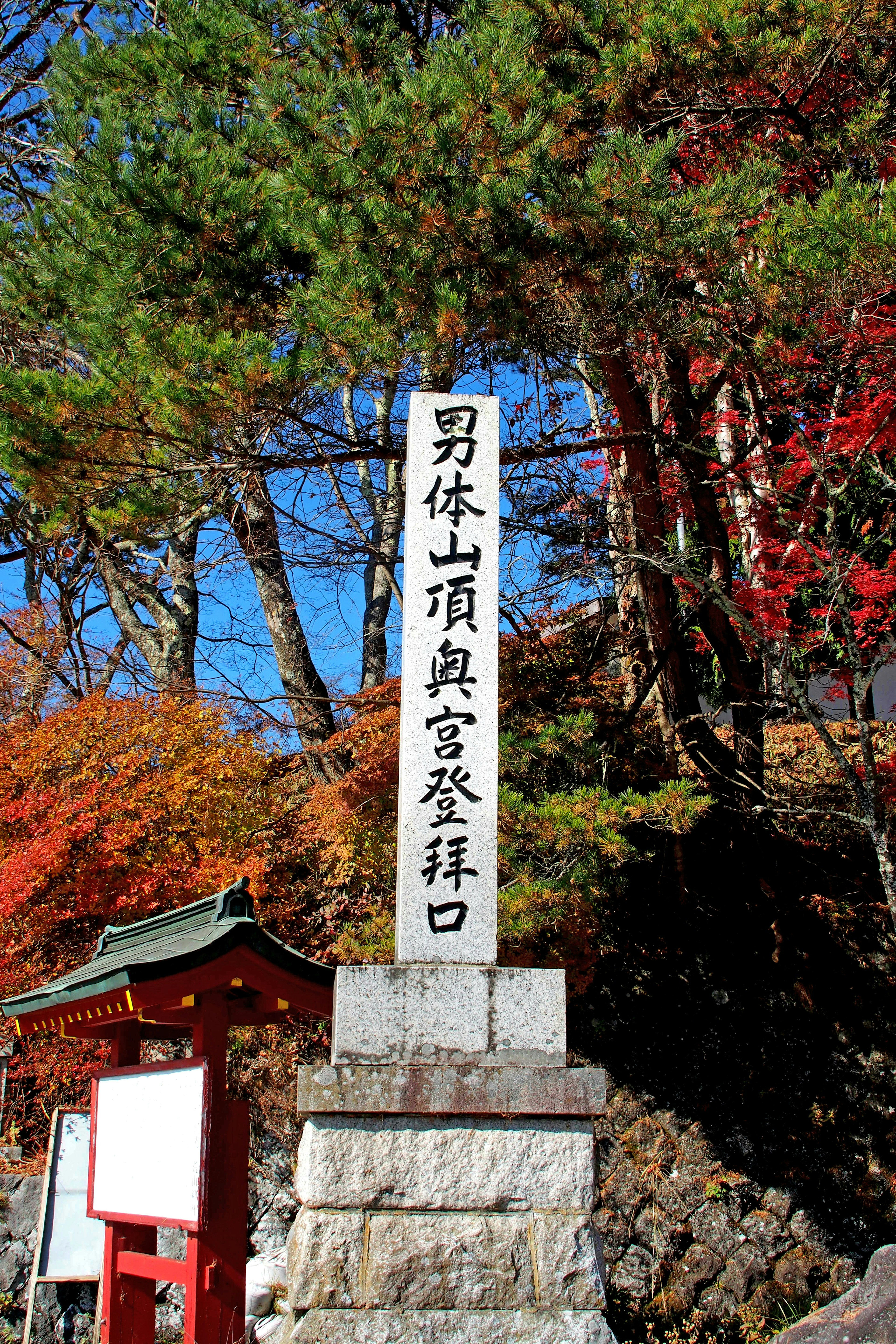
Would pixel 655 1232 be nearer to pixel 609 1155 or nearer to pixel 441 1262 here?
pixel 609 1155

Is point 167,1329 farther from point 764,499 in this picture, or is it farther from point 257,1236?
point 764,499

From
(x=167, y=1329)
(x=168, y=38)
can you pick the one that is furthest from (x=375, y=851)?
(x=168, y=38)

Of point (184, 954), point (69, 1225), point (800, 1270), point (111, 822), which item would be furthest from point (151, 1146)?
point (800, 1270)

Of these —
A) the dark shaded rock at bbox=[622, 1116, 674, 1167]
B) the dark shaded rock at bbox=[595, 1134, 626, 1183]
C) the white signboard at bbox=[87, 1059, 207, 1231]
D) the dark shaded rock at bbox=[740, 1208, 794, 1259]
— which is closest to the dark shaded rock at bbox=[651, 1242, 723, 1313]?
the dark shaded rock at bbox=[740, 1208, 794, 1259]

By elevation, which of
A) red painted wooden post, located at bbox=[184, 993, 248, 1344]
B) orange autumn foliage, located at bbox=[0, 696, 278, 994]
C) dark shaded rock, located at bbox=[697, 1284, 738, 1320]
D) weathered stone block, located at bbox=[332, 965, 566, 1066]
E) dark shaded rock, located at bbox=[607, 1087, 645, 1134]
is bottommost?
dark shaded rock, located at bbox=[697, 1284, 738, 1320]

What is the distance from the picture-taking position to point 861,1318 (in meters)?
3.00

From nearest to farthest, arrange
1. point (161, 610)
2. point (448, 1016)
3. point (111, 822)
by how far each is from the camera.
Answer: point (448, 1016) < point (111, 822) < point (161, 610)

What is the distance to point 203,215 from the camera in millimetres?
5711

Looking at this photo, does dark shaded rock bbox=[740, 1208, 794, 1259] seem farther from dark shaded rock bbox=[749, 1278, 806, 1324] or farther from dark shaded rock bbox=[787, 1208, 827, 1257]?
dark shaded rock bbox=[749, 1278, 806, 1324]

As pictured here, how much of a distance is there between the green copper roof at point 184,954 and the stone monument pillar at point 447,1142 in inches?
42.2

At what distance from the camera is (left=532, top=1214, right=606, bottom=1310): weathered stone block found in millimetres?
3135

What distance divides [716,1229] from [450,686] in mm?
6380

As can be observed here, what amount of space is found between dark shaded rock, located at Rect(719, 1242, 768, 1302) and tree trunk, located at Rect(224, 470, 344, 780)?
5.42 m

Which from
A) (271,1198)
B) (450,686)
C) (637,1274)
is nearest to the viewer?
(450,686)
